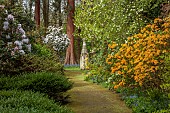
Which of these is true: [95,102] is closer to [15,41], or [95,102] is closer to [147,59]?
[147,59]

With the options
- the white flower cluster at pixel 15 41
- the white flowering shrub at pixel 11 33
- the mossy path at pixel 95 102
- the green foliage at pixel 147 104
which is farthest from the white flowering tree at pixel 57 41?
the green foliage at pixel 147 104

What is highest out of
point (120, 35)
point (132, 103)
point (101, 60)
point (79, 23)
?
point (79, 23)

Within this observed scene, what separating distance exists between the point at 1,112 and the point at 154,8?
953 centimetres

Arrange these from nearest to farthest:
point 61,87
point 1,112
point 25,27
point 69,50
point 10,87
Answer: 1. point 1,112
2. point 10,87
3. point 61,87
4. point 25,27
5. point 69,50

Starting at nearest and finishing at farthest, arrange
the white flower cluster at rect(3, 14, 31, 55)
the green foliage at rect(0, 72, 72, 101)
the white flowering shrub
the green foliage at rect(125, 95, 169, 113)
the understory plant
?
the green foliage at rect(125, 95, 169, 113), the green foliage at rect(0, 72, 72, 101), the understory plant, the white flower cluster at rect(3, 14, 31, 55), the white flowering shrub

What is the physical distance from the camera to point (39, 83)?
7129 millimetres

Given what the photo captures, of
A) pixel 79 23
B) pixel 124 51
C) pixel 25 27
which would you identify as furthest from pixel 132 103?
pixel 79 23

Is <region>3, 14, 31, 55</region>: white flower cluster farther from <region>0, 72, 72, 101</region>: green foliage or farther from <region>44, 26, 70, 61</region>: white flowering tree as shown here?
<region>44, 26, 70, 61</region>: white flowering tree

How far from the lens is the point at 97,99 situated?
28.1ft

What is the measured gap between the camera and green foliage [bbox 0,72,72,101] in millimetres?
6975

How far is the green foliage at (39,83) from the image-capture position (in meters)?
6.98

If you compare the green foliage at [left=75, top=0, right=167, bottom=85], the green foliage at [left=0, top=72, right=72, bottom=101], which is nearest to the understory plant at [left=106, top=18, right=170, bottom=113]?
the green foliage at [left=0, top=72, right=72, bottom=101]

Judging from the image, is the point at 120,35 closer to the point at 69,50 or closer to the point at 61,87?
the point at 61,87

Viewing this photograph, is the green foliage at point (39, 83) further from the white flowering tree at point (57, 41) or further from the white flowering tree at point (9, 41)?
the white flowering tree at point (57, 41)
